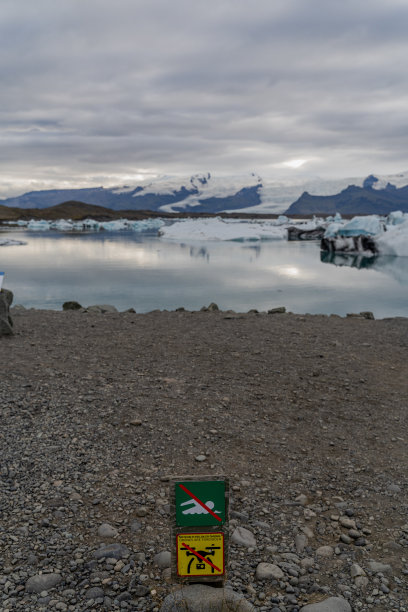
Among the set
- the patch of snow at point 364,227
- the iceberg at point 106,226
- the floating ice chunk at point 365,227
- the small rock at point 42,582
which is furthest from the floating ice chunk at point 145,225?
the small rock at point 42,582

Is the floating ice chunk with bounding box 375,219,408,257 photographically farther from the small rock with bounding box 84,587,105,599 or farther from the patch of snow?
the small rock with bounding box 84,587,105,599

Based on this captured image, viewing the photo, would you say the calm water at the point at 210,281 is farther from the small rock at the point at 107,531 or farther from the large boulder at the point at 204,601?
the large boulder at the point at 204,601

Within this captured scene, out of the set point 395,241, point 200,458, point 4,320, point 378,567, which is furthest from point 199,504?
point 395,241

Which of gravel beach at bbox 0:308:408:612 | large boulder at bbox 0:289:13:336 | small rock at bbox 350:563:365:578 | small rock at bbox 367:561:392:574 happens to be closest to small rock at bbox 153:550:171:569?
gravel beach at bbox 0:308:408:612

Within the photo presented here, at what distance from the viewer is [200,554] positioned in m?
2.98

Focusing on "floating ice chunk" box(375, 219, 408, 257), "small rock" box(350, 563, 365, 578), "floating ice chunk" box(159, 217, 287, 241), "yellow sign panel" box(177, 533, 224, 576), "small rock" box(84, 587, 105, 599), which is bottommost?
"small rock" box(350, 563, 365, 578)

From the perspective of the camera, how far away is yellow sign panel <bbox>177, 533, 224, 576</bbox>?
9.63ft

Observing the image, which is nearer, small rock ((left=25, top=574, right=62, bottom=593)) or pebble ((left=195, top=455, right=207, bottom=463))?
small rock ((left=25, top=574, right=62, bottom=593))

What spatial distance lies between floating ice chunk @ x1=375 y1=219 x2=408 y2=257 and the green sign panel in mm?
38571

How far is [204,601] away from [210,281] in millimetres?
24388

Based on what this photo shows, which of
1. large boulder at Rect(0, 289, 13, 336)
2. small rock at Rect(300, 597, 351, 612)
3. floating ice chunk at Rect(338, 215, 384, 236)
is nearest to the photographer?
small rock at Rect(300, 597, 351, 612)

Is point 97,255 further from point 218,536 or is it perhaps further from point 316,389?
point 218,536

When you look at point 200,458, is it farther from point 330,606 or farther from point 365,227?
point 365,227

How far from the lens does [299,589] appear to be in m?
3.44
